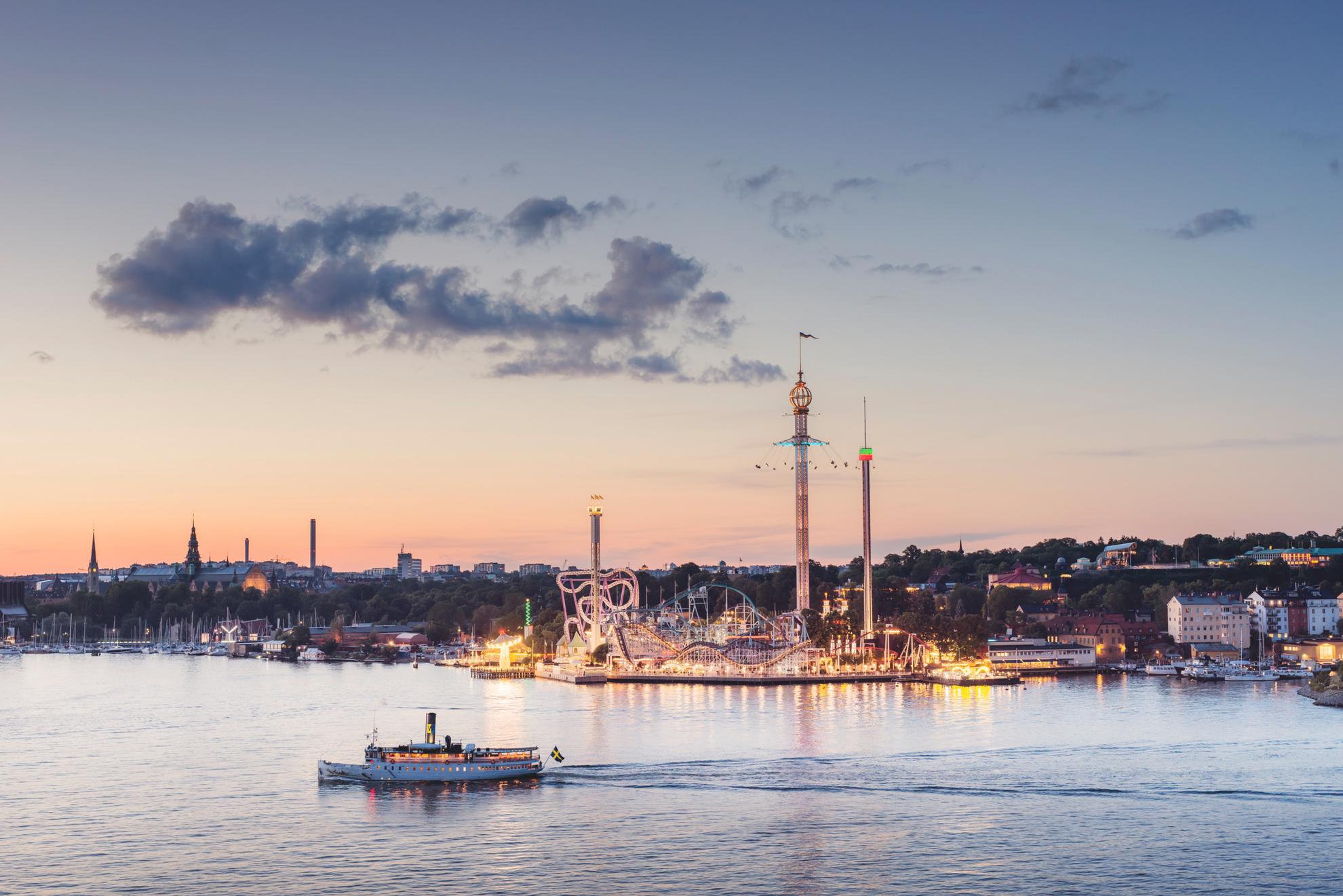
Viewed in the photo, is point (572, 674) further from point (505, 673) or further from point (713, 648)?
point (713, 648)

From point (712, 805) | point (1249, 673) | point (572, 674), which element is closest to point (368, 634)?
point (572, 674)

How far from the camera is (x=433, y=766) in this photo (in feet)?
100

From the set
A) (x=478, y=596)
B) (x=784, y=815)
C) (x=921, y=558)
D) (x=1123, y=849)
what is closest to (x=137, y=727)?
(x=784, y=815)

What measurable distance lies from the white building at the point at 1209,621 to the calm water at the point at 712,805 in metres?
33.4

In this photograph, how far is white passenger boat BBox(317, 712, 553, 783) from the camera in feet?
99.4

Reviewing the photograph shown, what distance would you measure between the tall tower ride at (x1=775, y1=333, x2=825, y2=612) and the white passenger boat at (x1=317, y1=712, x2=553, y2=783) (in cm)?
4559

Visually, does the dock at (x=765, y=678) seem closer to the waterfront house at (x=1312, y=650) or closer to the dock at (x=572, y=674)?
the dock at (x=572, y=674)

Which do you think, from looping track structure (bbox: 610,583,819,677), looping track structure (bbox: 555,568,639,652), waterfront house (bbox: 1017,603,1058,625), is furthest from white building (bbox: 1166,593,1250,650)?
looping track structure (bbox: 555,568,639,652)

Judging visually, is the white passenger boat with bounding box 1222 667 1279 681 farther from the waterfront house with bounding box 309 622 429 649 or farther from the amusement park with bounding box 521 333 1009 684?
the waterfront house with bounding box 309 622 429 649

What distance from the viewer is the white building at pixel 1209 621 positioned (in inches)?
3140

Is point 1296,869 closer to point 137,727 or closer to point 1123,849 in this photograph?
point 1123,849

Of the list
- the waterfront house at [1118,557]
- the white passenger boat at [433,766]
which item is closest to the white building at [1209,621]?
the waterfront house at [1118,557]

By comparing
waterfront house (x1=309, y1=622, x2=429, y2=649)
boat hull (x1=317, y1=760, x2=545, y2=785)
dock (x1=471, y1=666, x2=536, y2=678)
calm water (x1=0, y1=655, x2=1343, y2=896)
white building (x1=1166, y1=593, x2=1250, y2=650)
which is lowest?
dock (x1=471, y1=666, x2=536, y2=678)

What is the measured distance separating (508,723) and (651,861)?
21.8m
